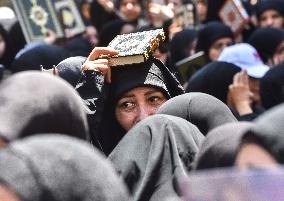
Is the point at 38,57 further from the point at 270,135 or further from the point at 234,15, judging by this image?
the point at 270,135

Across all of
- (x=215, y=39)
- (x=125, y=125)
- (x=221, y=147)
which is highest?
(x=221, y=147)

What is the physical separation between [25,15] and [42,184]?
423cm

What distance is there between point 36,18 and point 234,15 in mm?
1876

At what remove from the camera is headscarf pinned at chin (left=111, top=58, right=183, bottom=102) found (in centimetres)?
369

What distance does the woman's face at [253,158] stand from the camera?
72.7 inches

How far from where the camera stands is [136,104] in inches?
146

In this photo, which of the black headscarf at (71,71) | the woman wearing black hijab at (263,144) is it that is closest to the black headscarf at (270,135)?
the woman wearing black hijab at (263,144)

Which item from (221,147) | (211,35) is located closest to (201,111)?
(221,147)

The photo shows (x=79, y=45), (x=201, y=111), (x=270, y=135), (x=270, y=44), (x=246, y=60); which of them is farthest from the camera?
(x=79, y=45)

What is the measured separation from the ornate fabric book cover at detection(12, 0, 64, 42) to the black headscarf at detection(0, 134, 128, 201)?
13.1ft

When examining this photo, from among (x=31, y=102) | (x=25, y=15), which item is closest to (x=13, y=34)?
(x=25, y=15)

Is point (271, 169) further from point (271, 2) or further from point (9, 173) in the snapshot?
point (271, 2)

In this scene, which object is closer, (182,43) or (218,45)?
(218,45)

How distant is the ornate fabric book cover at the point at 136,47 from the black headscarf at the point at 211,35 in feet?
10.5
